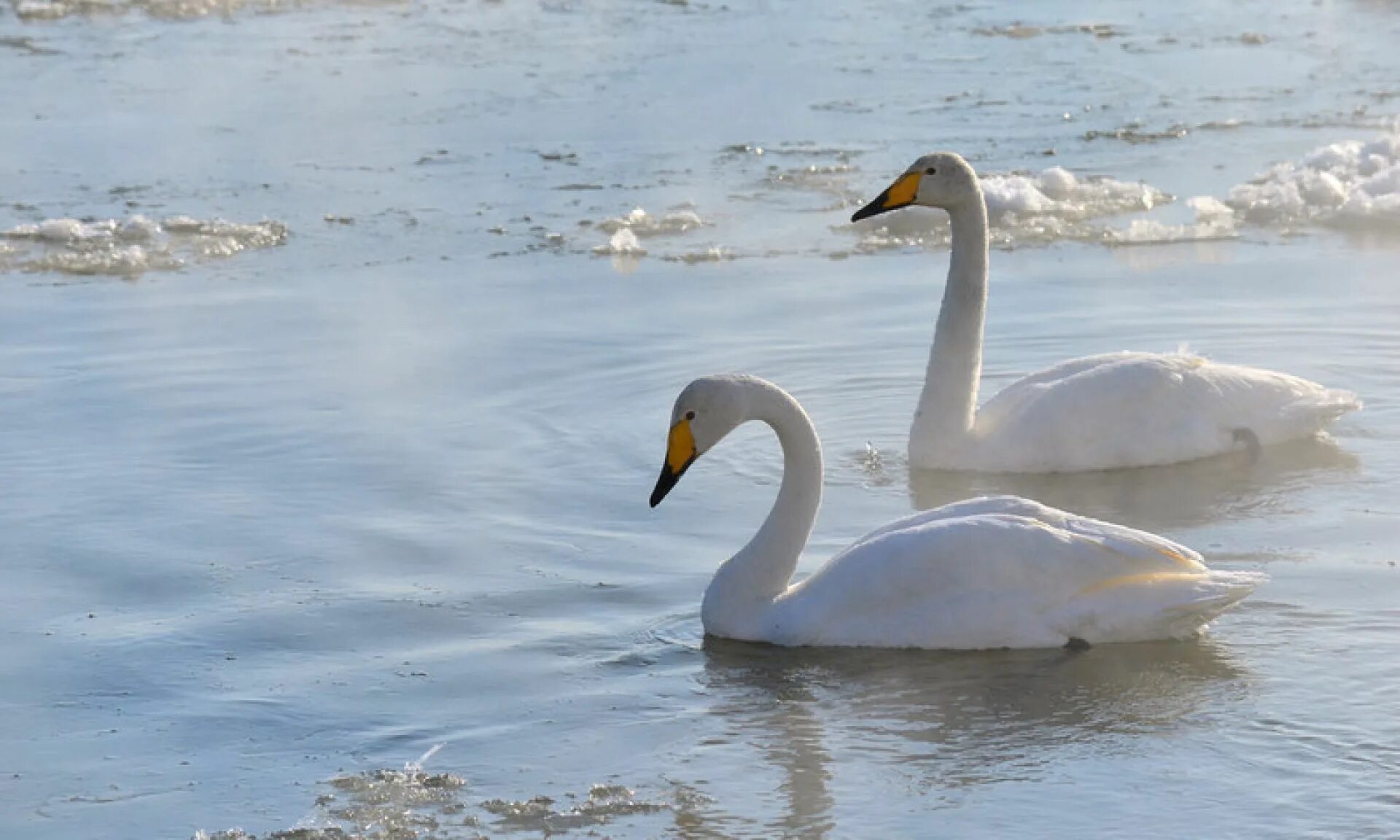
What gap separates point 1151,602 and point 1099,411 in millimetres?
2188

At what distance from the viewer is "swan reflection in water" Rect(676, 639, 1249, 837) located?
5805 mm

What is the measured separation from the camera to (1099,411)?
891 centimetres

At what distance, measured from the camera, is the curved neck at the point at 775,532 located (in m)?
7.04

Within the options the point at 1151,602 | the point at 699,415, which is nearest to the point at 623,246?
the point at 699,415

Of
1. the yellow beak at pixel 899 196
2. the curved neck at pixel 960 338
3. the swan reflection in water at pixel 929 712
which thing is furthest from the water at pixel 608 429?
the yellow beak at pixel 899 196

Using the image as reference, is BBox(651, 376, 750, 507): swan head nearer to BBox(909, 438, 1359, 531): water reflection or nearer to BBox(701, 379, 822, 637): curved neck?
BBox(701, 379, 822, 637): curved neck

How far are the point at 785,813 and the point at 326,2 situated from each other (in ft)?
61.2

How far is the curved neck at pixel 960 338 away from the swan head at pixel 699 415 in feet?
6.65

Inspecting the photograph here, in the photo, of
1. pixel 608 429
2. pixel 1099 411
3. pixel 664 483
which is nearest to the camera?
pixel 664 483

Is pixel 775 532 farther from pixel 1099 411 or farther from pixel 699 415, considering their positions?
pixel 1099 411

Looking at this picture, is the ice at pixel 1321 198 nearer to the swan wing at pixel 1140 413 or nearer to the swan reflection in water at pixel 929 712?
the swan wing at pixel 1140 413

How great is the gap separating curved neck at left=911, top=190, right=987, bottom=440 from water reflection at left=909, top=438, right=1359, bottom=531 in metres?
0.23

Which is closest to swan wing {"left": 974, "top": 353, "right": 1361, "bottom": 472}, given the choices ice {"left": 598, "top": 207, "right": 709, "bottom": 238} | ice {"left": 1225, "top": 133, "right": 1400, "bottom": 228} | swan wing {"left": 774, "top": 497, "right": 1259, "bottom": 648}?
swan wing {"left": 774, "top": 497, "right": 1259, "bottom": 648}

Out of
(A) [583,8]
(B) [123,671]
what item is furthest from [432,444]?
(A) [583,8]
